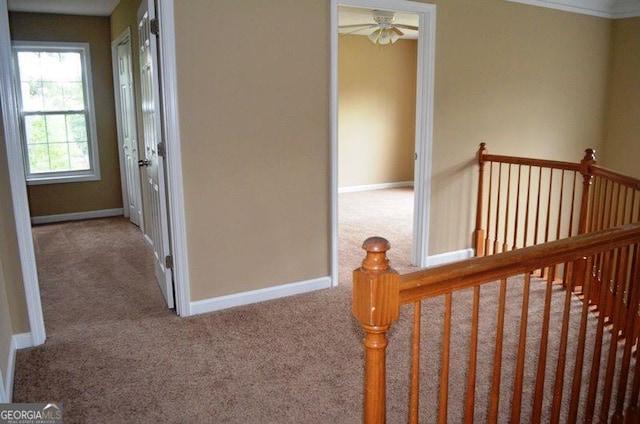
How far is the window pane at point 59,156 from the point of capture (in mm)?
→ 5977

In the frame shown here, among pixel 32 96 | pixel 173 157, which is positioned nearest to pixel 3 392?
pixel 173 157

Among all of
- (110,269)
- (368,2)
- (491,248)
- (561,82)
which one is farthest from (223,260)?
(561,82)

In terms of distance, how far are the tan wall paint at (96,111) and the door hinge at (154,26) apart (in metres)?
3.52

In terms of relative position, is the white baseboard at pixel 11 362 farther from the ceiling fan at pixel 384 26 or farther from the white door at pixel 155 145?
the ceiling fan at pixel 384 26

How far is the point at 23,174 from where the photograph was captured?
2.72 meters

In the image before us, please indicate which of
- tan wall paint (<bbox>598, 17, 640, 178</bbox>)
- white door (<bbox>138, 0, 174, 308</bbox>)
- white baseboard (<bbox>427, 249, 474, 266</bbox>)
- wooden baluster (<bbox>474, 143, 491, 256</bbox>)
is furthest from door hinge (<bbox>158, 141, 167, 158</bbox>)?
tan wall paint (<bbox>598, 17, 640, 178</bbox>)

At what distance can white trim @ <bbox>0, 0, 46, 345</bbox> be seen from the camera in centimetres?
257

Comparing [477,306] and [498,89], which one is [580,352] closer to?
[477,306]

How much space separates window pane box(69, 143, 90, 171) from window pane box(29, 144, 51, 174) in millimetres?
266

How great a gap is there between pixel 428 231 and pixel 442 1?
1863mm

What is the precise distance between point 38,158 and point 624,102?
679cm

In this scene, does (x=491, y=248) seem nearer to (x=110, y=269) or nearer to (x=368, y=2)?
(x=368, y=2)

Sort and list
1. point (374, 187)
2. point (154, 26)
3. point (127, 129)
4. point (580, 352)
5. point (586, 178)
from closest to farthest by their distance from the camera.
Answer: point (580, 352), point (154, 26), point (586, 178), point (127, 129), point (374, 187)

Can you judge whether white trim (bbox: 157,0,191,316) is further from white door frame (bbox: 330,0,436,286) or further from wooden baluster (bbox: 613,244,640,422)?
wooden baluster (bbox: 613,244,640,422)
